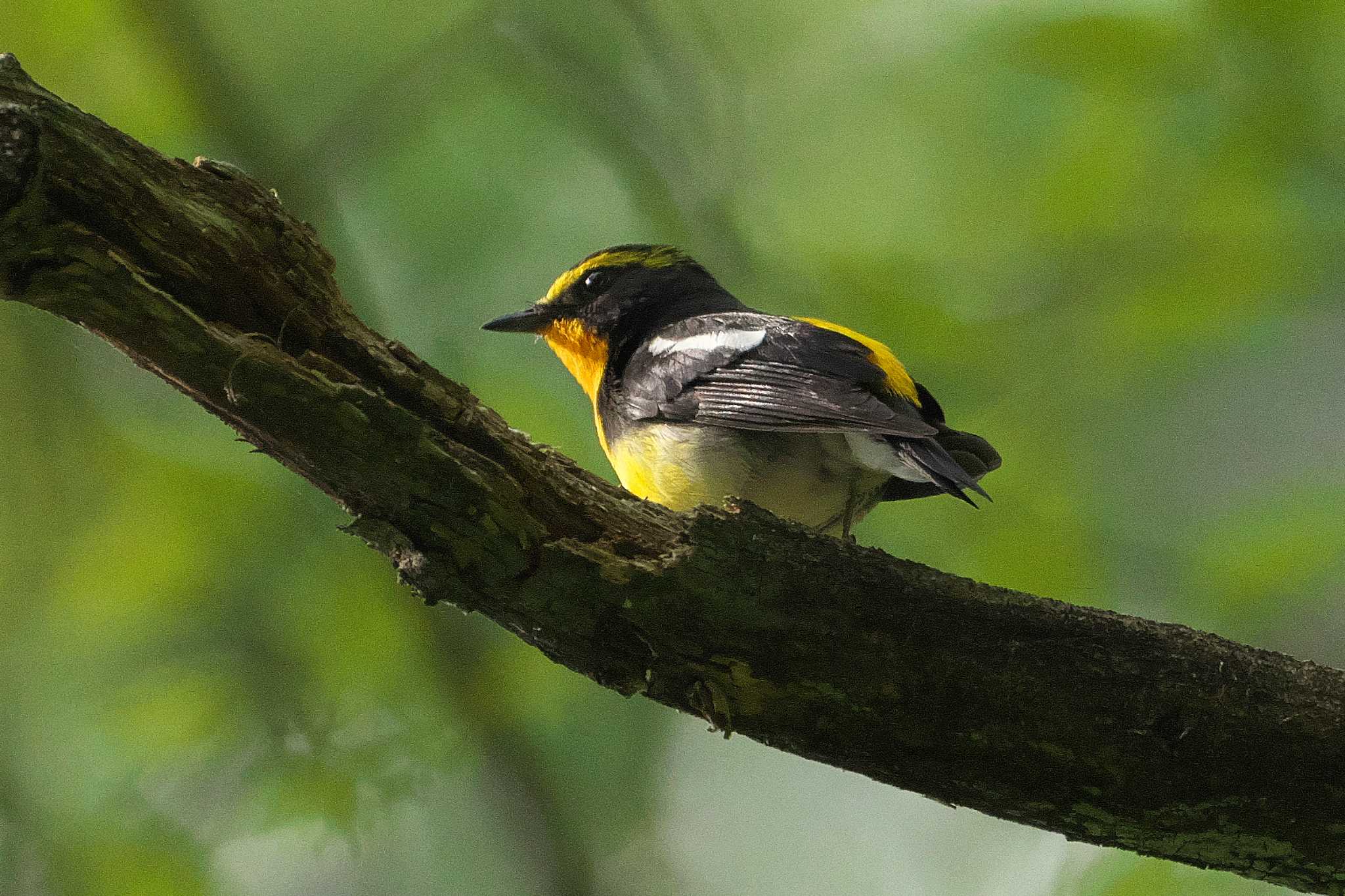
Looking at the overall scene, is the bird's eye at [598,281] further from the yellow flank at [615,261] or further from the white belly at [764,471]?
the white belly at [764,471]

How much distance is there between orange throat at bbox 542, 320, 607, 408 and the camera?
199 inches

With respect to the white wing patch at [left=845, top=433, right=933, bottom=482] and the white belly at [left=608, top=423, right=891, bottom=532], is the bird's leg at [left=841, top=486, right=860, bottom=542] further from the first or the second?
the white wing patch at [left=845, top=433, right=933, bottom=482]

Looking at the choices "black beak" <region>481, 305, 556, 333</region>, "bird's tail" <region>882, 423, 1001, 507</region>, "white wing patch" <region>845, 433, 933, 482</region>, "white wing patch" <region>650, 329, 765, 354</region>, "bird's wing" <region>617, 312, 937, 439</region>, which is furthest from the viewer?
"black beak" <region>481, 305, 556, 333</region>

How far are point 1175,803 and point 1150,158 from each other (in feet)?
12.2

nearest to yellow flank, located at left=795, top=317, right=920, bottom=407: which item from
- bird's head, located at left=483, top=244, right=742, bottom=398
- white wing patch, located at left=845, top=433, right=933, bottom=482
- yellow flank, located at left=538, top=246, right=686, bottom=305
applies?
white wing patch, located at left=845, top=433, right=933, bottom=482

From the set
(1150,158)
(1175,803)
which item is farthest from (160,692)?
(1150,158)

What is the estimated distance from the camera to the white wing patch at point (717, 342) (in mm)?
4215

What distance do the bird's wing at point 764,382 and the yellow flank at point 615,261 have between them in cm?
73

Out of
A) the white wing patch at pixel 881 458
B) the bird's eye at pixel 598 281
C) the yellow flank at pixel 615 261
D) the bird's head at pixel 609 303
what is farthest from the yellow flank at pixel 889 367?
the bird's eye at pixel 598 281

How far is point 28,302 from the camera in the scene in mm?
2465

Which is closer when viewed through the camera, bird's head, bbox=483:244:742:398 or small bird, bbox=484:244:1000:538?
small bird, bbox=484:244:1000:538

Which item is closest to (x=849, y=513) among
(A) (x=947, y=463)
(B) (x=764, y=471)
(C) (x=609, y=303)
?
(B) (x=764, y=471)

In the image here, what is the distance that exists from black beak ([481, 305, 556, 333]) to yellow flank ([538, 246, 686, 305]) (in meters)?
0.05

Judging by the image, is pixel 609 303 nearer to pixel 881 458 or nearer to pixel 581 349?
pixel 581 349
